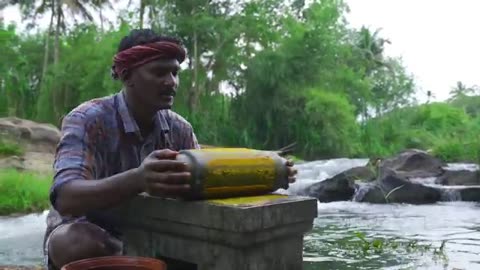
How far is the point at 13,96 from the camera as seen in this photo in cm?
2603

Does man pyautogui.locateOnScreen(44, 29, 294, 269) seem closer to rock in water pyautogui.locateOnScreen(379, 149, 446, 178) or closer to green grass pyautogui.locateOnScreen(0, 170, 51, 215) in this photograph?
green grass pyautogui.locateOnScreen(0, 170, 51, 215)

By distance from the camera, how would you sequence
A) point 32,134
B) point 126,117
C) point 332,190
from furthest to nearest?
point 32,134 → point 332,190 → point 126,117

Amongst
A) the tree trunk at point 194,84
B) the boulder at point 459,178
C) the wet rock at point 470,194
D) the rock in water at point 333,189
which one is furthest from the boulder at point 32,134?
the tree trunk at point 194,84

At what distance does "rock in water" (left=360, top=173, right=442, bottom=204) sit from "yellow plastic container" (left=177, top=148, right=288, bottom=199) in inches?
364

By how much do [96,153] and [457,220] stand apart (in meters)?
7.38

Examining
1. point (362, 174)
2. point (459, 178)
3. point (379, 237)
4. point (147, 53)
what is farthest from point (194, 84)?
point (147, 53)

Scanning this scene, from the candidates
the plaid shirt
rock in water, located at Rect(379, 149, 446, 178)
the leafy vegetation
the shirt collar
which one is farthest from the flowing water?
the leafy vegetation

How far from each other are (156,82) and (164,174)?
1.51 ft

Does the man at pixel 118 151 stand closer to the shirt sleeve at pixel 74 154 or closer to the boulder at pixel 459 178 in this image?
→ the shirt sleeve at pixel 74 154

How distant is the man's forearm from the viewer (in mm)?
1915

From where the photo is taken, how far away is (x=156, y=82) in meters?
2.19

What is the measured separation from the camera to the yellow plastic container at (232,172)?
6.24ft

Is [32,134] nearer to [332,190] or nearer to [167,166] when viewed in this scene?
[332,190]

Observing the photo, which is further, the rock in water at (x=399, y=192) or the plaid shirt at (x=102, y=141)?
the rock in water at (x=399, y=192)
